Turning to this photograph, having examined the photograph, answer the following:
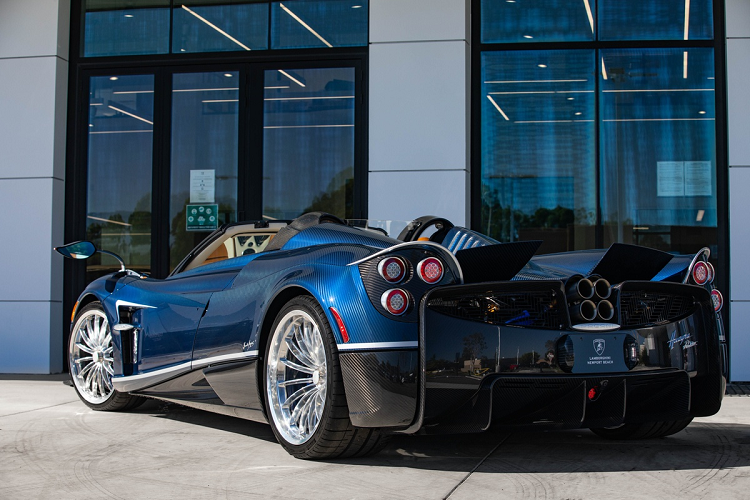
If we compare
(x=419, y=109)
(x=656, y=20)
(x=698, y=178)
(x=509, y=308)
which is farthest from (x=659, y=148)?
(x=509, y=308)

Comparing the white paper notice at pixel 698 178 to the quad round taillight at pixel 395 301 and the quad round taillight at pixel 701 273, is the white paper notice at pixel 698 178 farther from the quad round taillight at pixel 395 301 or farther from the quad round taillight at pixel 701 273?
the quad round taillight at pixel 395 301

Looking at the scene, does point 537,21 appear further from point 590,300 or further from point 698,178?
point 590,300

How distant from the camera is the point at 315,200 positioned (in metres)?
8.73

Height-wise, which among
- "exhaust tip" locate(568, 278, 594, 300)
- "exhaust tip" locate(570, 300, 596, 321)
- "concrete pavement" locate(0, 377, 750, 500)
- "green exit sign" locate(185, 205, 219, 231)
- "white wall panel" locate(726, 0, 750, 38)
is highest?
"white wall panel" locate(726, 0, 750, 38)

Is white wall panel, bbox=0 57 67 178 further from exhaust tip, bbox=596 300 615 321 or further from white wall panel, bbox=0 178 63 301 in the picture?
exhaust tip, bbox=596 300 615 321

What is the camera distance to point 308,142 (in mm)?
8828

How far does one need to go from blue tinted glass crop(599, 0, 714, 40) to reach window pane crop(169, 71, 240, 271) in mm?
3802

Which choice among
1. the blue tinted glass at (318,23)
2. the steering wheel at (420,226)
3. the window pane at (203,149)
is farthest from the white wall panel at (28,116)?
the steering wheel at (420,226)

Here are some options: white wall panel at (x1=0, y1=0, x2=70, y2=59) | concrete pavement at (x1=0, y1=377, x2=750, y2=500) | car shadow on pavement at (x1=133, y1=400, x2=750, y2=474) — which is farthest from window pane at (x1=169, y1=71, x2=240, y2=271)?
car shadow on pavement at (x1=133, y1=400, x2=750, y2=474)

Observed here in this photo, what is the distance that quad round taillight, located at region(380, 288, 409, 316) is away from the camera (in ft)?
10.9

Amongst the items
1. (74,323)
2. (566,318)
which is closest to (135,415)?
(74,323)

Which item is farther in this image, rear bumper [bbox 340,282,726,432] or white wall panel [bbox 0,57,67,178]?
white wall panel [bbox 0,57,67,178]

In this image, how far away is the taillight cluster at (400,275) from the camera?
3.33 m

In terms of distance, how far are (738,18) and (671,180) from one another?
1591 millimetres
